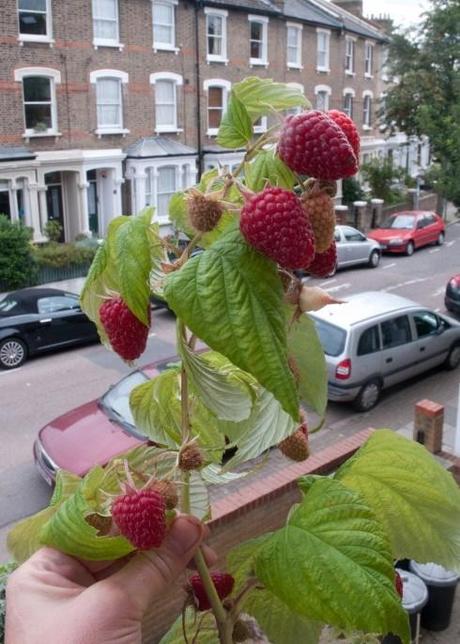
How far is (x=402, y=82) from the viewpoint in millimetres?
28609

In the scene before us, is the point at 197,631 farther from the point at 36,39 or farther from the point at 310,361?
the point at 36,39

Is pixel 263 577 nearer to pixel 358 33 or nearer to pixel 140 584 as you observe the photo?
pixel 140 584

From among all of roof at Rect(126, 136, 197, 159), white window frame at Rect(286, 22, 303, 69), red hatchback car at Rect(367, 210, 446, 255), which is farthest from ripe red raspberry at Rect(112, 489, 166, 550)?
white window frame at Rect(286, 22, 303, 69)

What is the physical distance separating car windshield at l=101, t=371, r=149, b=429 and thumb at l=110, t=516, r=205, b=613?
23.2 feet

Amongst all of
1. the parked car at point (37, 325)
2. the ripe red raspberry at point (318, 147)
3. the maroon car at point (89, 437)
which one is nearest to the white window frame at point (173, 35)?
the parked car at point (37, 325)

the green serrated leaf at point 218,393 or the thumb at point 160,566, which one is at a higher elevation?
the green serrated leaf at point 218,393

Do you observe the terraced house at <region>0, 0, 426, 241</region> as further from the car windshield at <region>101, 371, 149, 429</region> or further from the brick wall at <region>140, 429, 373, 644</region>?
the brick wall at <region>140, 429, 373, 644</region>

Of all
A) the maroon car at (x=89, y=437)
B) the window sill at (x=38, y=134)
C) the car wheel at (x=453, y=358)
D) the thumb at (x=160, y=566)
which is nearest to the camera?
the thumb at (x=160, y=566)

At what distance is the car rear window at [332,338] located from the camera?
35.2 feet

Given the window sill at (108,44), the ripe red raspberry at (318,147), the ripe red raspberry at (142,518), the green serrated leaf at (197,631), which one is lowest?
the green serrated leaf at (197,631)

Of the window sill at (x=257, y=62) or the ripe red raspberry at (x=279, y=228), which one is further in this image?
the window sill at (x=257, y=62)

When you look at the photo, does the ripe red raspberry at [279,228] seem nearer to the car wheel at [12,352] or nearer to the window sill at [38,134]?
the car wheel at [12,352]

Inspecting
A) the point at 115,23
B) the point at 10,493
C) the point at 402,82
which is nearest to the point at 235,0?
the point at 115,23

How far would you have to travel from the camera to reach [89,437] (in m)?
8.61
